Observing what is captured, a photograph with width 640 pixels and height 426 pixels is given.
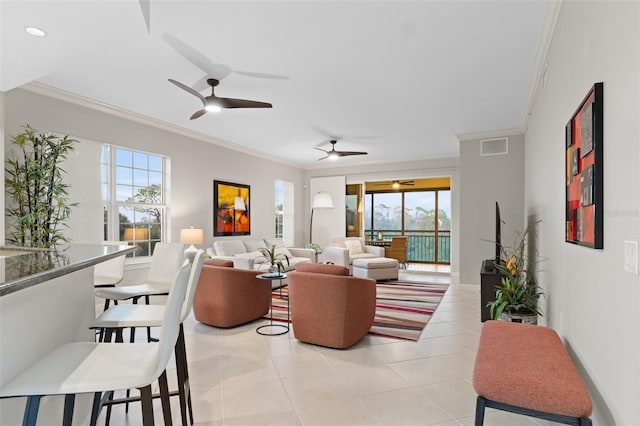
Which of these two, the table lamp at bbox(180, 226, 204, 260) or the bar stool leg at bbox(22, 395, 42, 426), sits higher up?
the table lamp at bbox(180, 226, 204, 260)

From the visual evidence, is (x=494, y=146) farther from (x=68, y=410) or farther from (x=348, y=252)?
(x=68, y=410)

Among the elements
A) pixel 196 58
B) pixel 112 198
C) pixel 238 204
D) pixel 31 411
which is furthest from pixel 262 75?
pixel 238 204

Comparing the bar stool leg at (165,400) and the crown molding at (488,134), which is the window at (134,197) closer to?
the bar stool leg at (165,400)

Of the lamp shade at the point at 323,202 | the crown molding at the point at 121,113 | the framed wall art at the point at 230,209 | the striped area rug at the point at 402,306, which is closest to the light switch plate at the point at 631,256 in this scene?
the striped area rug at the point at 402,306

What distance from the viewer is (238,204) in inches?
286

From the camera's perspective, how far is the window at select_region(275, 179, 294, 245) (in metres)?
8.93

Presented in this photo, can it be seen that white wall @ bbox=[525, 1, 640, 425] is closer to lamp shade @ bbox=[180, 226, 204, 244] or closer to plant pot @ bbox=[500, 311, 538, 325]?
plant pot @ bbox=[500, 311, 538, 325]

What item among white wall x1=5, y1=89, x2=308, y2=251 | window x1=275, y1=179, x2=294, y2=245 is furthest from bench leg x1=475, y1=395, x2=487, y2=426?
window x1=275, y1=179, x2=294, y2=245

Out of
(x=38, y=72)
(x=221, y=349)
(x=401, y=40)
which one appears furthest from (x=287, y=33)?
(x=221, y=349)

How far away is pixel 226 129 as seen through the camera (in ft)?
19.7

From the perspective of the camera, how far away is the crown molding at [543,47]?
258cm

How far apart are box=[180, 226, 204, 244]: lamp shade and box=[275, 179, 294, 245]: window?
324cm

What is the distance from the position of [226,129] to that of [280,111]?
1.43m

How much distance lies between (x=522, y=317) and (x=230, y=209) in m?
5.38
